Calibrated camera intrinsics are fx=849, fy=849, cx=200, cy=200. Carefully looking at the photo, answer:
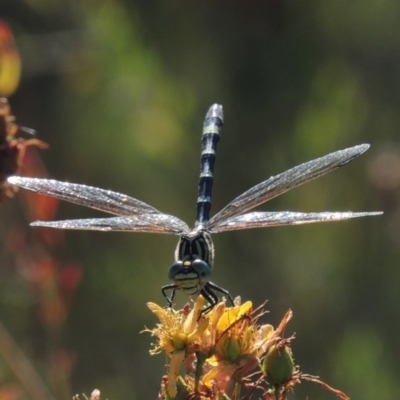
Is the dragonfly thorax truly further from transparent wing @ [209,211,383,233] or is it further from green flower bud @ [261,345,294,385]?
green flower bud @ [261,345,294,385]

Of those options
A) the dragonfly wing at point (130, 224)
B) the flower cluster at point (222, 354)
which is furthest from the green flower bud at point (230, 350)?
the dragonfly wing at point (130, 224)

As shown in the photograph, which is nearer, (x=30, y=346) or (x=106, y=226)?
(x=106, y=226)

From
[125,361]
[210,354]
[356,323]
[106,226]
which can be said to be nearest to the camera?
[210,354]

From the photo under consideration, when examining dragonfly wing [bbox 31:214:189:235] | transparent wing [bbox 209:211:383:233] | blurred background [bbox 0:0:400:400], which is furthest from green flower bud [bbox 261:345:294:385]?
blurred background [bbox 0:0:400:400]

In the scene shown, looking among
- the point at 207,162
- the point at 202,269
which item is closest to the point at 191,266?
the point at 202,269

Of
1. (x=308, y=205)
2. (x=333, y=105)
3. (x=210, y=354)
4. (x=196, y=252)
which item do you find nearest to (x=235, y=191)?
(x=308, y=205)

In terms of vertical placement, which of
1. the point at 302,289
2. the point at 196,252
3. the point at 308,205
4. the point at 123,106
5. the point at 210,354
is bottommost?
the point at 210,354

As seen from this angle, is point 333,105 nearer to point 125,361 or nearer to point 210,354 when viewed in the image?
point 125,361
